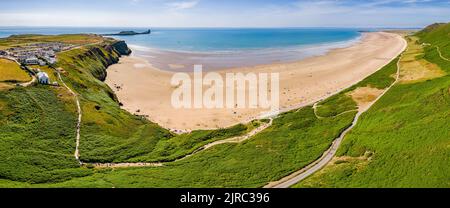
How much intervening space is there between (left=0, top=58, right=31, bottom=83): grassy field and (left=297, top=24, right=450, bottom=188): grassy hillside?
184 ft

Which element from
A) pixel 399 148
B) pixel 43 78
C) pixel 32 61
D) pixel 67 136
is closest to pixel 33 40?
pixel 32 61

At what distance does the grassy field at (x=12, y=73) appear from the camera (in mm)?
62094

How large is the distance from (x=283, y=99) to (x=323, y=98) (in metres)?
9.61

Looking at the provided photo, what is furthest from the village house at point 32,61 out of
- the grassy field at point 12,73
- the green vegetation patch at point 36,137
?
the green vegetation patch at point 36,137

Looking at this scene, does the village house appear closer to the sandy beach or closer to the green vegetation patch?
the green vegetation patch

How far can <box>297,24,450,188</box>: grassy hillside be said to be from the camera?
35.7m

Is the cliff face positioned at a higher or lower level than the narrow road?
higher

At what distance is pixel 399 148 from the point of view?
42.2 metres

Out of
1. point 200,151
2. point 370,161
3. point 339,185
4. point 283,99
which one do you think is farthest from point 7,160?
point 283,99

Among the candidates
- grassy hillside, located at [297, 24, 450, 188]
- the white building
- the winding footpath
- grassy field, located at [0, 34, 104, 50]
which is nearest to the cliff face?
grassy field, located at [0, 34, 104, 50]

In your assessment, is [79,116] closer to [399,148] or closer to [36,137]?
[36,137]

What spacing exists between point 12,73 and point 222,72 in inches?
2605

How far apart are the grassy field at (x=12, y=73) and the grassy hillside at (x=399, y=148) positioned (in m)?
56.0

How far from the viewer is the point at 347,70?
11856cm
